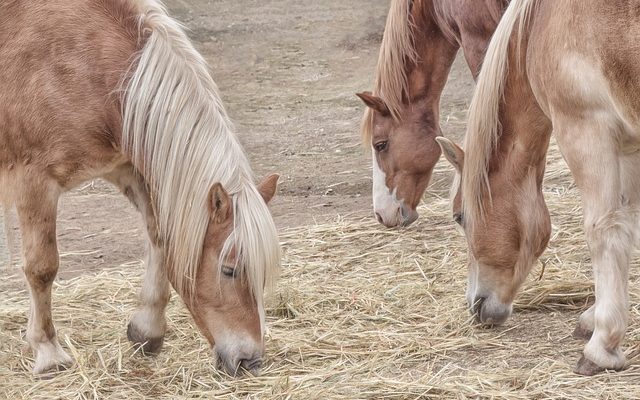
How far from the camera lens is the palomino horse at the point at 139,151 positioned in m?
4.01

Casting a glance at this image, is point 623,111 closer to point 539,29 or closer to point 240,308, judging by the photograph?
point 539,29

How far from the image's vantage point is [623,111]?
3.68 metres

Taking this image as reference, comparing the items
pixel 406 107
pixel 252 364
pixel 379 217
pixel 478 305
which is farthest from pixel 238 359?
pixel 406 107

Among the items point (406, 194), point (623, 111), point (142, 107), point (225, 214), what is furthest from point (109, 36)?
point (406, 194)

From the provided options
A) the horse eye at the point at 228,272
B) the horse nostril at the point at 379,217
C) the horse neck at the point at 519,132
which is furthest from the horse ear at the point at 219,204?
the horse nostril at the point at 379,217

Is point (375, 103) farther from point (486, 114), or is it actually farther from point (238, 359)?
point (238, 359)

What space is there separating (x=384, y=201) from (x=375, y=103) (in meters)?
0.55

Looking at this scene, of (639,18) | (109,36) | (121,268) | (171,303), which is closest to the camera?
(639,18)

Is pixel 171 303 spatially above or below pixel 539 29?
below

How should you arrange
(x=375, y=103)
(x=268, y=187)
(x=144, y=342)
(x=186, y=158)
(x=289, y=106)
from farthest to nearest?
(x=289, y=106), (x=375, y=103), (x=144, y=342), (x=268, y=187), (x=186, y=158)

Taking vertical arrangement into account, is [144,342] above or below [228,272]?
below

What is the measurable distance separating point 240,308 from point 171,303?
1.23 metres

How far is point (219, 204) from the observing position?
3965 millimetres

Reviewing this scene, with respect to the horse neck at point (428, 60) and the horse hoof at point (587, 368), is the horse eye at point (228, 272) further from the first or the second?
the horse neck at point (428, 60)
